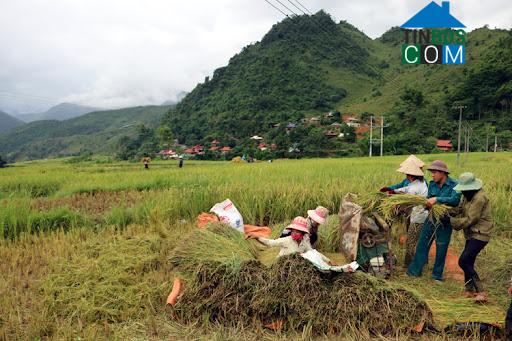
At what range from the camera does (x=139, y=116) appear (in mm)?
111250

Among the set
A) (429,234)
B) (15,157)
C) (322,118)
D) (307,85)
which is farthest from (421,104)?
(15,157)

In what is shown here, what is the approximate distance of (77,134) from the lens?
92.8 meters


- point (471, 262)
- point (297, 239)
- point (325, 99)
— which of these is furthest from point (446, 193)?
point (325, 99)

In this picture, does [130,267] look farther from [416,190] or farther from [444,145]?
[444,145]

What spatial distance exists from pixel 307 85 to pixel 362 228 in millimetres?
54435

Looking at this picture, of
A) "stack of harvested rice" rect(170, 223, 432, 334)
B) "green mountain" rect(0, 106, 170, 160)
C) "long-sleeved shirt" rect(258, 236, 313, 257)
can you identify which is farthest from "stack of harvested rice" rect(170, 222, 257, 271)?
"green mountain" rect(0, 106, 170, 160)

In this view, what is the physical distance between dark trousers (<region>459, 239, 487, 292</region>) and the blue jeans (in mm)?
272

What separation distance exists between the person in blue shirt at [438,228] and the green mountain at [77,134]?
5315 cm

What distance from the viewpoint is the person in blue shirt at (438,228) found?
10.7ft

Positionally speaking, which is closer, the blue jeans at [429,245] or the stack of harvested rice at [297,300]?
the stack of harvested rice at [297,300]

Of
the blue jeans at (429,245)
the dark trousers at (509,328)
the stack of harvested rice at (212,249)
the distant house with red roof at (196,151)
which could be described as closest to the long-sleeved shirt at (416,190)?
the blue jeans at (429,245)

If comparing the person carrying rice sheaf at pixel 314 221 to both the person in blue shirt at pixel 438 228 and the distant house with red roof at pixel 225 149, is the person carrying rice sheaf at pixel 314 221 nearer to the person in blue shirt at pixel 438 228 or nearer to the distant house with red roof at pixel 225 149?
the person in blue shirt at pixel 438 228

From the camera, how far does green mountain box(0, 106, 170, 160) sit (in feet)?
239

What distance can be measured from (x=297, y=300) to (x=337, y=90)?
182 ft
